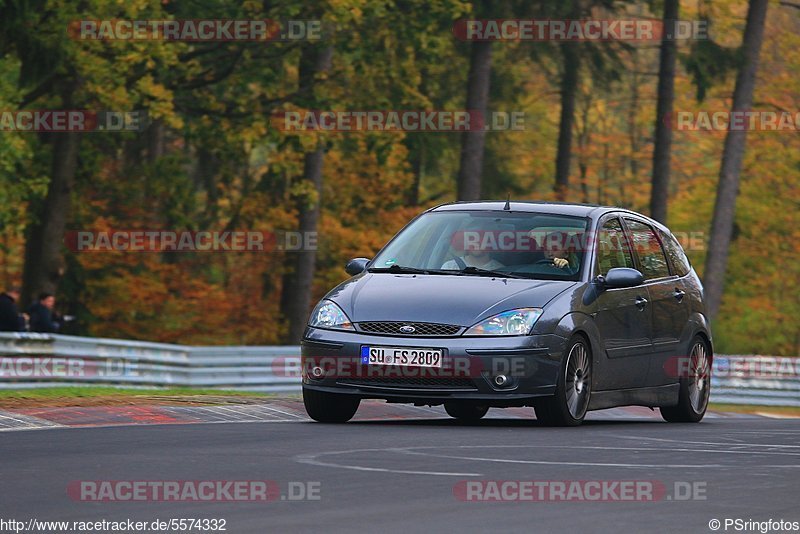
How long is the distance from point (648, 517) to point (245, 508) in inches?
70.8

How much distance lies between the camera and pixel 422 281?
13094 mm

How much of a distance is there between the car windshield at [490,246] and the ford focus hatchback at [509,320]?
11 mm

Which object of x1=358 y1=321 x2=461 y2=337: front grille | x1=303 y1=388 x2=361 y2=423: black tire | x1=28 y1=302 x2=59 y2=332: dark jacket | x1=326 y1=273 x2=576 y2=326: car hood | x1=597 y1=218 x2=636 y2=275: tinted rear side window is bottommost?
x1=28 y1=302 x2=59 y2=332: dark jacket

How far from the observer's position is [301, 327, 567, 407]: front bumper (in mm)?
12406

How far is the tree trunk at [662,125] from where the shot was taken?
39688 mm

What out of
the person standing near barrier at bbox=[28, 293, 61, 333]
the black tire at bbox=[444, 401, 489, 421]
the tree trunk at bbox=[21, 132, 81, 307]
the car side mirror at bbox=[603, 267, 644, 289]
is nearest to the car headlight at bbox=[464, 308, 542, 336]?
the car side mirror at bbox=[603, 267, 644, 289]

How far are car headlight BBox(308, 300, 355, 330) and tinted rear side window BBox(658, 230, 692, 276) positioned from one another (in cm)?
393

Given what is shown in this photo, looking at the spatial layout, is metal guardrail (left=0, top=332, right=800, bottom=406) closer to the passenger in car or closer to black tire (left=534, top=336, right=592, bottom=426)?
the passenger in car

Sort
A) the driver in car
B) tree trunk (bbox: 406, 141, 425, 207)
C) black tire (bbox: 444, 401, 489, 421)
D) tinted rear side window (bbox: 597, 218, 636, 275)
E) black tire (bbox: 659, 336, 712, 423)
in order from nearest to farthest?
the driver in car → tinted rear side window (bbox: 597, 218, 636, 275) → black tire (bbox: 444, 401, 489, 421) → black tire (bbox: 659, 336, 712, 423) → tree trunk (bbox: 406, 141, 425, 207)

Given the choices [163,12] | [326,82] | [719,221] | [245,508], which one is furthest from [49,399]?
[719,221]

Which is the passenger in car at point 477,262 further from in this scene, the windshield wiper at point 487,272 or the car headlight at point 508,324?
the car headlight at point 508,324

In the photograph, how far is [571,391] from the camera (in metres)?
13.0

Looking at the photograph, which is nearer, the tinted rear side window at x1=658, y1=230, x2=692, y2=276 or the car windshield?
the car windshield

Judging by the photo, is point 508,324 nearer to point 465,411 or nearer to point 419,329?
point 419,329
